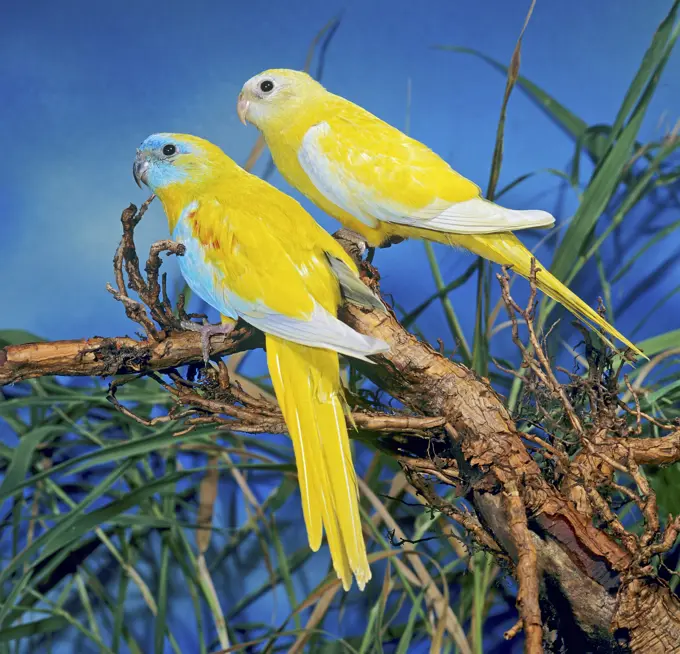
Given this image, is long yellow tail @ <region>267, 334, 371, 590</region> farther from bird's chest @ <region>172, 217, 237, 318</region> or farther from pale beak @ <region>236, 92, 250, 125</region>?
pale beak @ <region>236, 92, 250, 125</region>

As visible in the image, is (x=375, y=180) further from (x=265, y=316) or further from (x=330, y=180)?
(x=265, y=316)

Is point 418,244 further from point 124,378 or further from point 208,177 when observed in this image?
point 124,378

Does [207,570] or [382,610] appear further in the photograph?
[207,570]

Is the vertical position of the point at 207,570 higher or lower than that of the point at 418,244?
lower

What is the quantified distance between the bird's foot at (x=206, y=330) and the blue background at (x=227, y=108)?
1.19 feet

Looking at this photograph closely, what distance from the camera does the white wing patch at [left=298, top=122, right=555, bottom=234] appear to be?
3.34 ft

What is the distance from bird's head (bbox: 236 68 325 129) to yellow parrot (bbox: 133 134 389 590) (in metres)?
0.12

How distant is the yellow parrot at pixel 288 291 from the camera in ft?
2.99

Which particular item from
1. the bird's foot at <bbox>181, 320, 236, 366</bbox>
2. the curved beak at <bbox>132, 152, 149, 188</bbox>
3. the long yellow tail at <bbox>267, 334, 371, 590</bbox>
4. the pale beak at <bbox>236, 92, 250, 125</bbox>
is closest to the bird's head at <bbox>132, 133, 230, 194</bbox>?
the curved beak at <bbox>132, 152, 149, 188</bbox>

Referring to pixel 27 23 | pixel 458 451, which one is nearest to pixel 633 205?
pixel 458 451

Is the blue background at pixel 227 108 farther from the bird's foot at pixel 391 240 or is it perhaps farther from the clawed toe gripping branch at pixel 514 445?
the clawed toe gripping branch at pixel 514 445

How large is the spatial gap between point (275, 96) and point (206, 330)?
451 mm

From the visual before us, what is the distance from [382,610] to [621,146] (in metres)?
0.97

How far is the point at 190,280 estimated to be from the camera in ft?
3.31
